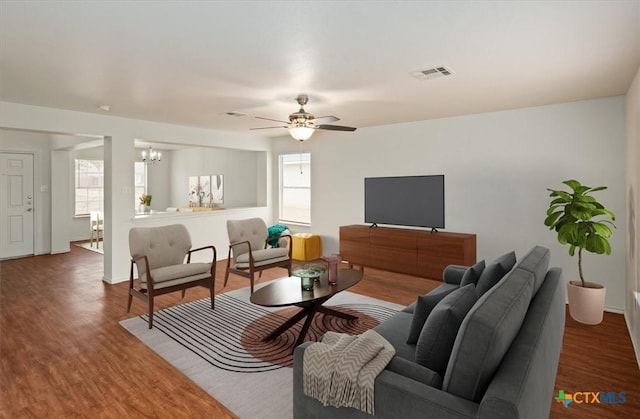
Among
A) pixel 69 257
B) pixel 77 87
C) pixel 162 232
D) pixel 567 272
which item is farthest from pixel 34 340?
pixel 567 272

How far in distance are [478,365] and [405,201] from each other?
164 inches

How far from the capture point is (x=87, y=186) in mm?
9078

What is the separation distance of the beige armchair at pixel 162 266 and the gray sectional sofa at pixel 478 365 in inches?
100

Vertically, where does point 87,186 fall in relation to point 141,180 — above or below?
below

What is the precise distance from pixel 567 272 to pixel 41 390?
5.38 metres

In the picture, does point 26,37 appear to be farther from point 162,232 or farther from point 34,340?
point 34,340

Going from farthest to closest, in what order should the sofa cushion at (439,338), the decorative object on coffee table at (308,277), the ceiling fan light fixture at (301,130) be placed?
1. the ceiling fan light fixture at (301,130)
2. the decorative object on coffee table at (308,277)
3. the sofa cushion at (439,338)

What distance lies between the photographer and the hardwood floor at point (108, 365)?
236 centimetres

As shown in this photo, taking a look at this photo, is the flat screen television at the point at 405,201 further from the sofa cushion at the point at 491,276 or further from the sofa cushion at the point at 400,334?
the sofa cushion at the point at 400,334

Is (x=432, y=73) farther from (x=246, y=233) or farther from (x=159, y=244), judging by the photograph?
(x=159, y=244)

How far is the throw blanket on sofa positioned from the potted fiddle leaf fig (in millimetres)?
2929

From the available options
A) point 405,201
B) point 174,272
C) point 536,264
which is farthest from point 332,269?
point 405,201

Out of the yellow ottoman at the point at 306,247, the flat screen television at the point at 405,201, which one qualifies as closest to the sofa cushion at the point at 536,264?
the flat screen television at the point at 405,201

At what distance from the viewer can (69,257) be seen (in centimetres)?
718
